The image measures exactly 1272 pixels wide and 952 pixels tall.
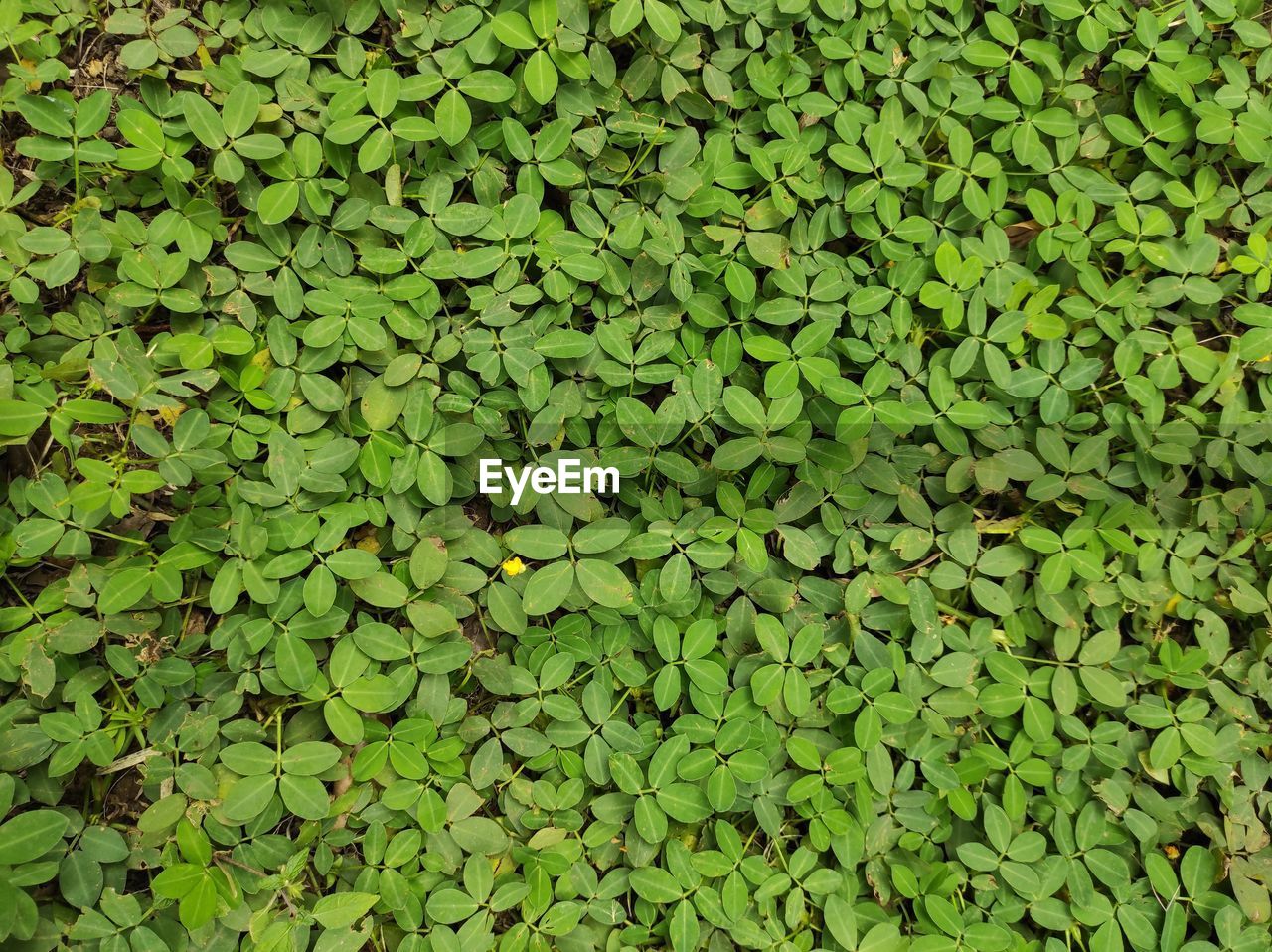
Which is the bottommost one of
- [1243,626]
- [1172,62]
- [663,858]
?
[663,858]

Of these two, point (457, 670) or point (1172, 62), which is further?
point (1172, 62)

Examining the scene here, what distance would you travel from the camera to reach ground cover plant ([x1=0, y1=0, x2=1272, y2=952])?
2162 mm

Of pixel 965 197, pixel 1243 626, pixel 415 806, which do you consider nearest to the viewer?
pixel 415 806

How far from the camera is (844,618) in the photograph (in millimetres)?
2420

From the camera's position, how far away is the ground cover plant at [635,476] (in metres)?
2.16

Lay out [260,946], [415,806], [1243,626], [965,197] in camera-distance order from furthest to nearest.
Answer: [1243,626] → [965,197] → [415,806] → [260,946]

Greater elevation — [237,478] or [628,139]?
[628,139]

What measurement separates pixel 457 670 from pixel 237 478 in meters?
0.83

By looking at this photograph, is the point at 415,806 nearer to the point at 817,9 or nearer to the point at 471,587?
the point at 471,587

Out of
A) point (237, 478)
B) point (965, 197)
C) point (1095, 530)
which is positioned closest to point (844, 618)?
point (1095, 530)

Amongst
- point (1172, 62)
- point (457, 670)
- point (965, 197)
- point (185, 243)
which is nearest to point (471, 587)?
point (457, 670)

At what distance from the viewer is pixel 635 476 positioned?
7.78 ft

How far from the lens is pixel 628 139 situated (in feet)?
7.54

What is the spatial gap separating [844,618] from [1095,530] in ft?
2.82
